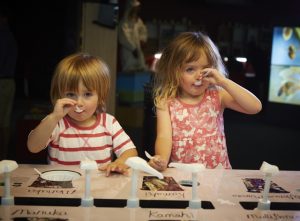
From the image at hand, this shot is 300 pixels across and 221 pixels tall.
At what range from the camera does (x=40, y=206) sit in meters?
1.15

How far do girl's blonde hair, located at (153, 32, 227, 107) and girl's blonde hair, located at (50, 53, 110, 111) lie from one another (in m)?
0.33

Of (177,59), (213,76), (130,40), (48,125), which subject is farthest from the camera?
(130,40)

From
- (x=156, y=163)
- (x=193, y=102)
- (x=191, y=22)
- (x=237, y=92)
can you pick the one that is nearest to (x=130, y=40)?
(x=191, y=22)

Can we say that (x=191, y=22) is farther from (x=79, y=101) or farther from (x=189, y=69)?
(x=79, y=101)

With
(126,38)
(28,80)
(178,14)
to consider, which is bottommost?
(28,80)

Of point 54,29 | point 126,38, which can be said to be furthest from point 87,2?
point 54,29

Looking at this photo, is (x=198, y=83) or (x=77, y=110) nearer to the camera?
(x=77, y=110)

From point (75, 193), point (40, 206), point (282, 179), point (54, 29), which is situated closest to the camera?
point (40, 206)

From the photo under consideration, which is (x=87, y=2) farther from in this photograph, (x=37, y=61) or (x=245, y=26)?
(x=245, y=26)

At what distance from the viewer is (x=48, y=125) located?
161cm

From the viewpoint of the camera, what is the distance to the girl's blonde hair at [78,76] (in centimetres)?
168

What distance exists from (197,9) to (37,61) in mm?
2935

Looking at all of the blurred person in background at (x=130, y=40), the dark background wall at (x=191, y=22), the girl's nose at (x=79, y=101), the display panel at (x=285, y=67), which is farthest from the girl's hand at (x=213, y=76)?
the display panel at (x=285, y=67)

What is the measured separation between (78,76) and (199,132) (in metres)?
0.61
